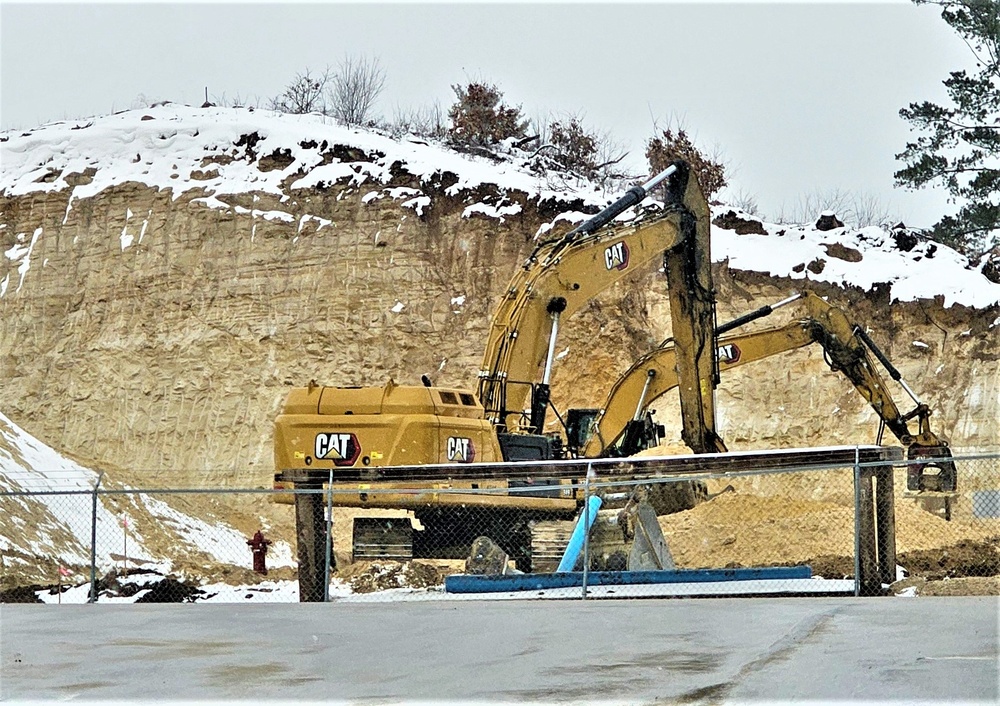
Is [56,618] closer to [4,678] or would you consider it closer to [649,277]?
[4,678]

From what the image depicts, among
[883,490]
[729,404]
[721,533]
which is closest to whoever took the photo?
[883,490]

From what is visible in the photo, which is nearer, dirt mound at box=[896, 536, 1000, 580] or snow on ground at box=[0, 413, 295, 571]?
dirt mound at box=[896, 536, 1000, 580]

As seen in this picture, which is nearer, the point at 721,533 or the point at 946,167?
the point at 721,533

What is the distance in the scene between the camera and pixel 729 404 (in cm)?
3041

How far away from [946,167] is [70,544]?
1814cm

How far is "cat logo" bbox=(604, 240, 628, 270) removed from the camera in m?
19.7

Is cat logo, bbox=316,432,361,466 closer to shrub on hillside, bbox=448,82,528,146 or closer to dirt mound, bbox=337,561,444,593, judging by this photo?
dirt mound, bbox=337,561,444,593

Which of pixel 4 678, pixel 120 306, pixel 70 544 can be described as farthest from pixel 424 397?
pixel 120 306

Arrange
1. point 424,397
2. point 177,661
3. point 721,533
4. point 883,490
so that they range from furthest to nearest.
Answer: point 721,533, point 424,397, point 883,490, point 177,661

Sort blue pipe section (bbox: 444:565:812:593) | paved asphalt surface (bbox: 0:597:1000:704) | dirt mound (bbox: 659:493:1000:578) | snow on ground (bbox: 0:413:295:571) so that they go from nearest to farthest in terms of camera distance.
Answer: paved asphalt surface (bbox: 0:597:1000:704)
blue pipe section (bbox: 444:565:812:593)
dirt mound (bbox: 659:493:1000:578)
snow on ground (bbox: 0:413:295:571)

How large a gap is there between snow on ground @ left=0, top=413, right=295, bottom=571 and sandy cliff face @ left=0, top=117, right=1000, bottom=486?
430cm

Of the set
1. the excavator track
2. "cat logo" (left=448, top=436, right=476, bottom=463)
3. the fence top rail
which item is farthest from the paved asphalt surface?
"cat logo" (left=448, top=436, right=476, bottom=463)

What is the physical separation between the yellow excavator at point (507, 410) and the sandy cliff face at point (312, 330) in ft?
31.0

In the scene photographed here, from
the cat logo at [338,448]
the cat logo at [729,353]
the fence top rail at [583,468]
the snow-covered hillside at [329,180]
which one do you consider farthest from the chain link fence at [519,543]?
the snow-covered hillside at [329,180]
